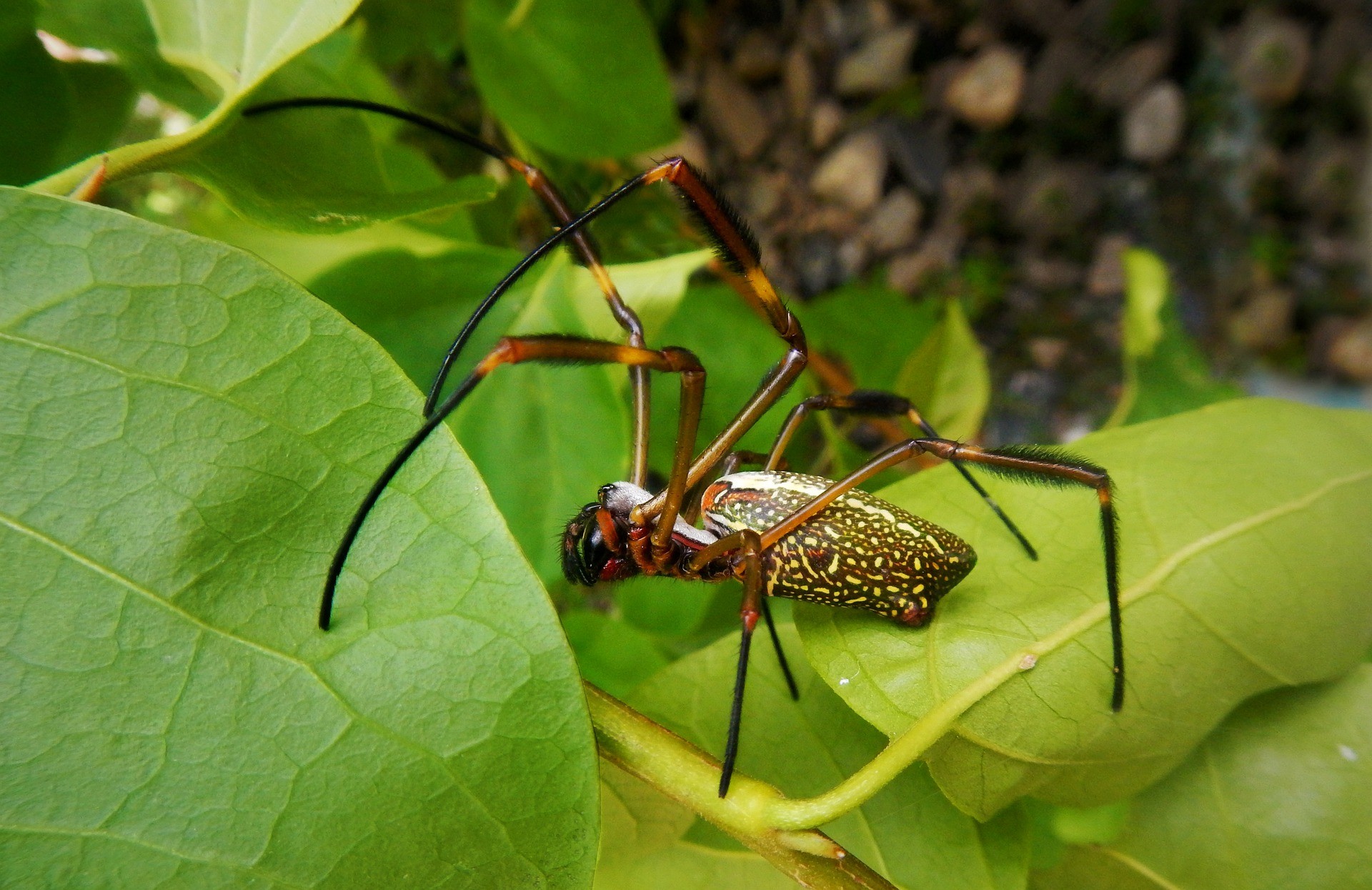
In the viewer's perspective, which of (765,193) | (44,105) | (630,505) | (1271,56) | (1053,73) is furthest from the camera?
(765,193)

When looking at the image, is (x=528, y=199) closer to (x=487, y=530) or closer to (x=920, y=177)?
(x=487, y=530)

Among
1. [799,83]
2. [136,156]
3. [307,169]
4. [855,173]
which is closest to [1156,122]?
[855,173]

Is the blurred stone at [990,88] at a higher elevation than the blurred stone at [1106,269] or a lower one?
higher

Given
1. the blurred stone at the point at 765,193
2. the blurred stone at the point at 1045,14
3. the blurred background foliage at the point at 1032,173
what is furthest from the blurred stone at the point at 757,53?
the blurred stone at the point at 1045,14

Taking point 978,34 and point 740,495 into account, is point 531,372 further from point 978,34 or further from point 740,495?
point 978,34

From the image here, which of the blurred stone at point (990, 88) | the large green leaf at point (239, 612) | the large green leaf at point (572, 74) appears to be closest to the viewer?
the large green leaf at point (239, 612)

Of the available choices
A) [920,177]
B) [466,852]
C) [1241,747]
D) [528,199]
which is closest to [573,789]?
[466,852]

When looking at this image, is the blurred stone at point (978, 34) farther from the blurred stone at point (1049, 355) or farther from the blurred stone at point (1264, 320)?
the blurred stone at point (1264, 320)

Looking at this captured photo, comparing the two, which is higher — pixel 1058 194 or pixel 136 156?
pixel 136 156
